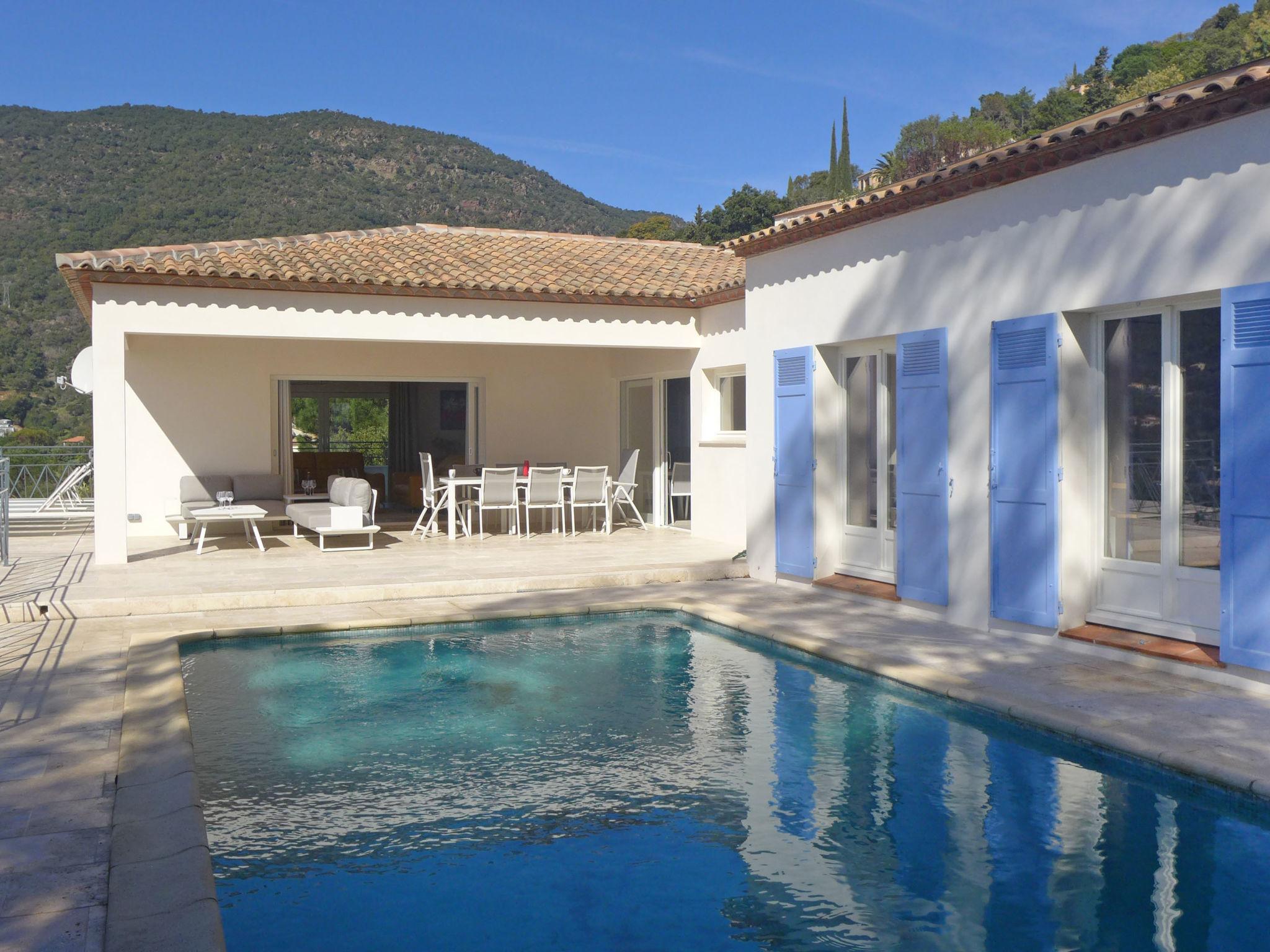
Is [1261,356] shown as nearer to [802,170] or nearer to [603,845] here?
[603,845]

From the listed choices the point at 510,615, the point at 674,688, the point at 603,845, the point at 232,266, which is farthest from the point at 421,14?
the point at 603,845

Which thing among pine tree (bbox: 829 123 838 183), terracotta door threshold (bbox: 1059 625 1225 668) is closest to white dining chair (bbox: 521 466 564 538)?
terracotta door threshold (bbox: 1059 625 1225 668)

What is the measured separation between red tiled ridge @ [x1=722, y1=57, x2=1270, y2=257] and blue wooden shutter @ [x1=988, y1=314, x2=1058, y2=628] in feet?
3.36

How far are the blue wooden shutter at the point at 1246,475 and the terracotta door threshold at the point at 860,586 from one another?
293cm

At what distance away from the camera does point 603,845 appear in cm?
427

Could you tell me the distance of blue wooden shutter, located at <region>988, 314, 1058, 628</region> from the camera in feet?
22.7

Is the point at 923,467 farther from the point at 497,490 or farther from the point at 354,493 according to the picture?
the point at 354,493

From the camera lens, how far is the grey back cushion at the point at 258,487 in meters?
14.0

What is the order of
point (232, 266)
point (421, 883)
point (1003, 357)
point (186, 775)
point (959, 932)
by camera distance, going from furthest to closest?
point (232, 266), point (1003, 357), point (186, 775), point (421, 883), point (959, 932)

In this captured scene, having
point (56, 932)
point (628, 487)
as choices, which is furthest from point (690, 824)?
point (628, 487)

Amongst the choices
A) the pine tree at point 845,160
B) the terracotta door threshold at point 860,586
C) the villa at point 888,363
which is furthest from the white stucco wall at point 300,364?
the pine tree at point 845,160

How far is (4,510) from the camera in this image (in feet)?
36.7

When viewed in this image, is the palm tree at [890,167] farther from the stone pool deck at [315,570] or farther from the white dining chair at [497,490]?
the stone pool deck at [315,570]

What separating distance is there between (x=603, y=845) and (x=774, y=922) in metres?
0.88
